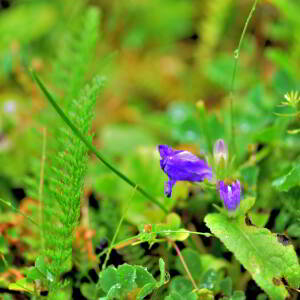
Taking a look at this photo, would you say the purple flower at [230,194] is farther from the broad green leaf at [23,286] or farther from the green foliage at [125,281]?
the broad green leaf at [23,286]

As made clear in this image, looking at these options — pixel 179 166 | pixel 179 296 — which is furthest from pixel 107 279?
pixel 179 166

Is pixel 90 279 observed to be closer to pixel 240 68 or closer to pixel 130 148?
pixel 130 148

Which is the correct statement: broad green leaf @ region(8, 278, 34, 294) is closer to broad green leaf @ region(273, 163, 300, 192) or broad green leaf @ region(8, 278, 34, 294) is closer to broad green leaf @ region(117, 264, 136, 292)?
broad green leaf @ region(117, 264, 136, 292)

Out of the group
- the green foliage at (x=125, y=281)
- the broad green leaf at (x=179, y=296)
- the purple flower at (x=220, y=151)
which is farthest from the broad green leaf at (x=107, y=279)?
the purple flower at (x=220, y=151)

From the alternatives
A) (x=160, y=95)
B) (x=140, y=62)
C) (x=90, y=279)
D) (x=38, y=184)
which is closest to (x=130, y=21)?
(x=140, y=62)

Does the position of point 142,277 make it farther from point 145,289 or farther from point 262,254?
point 262,254

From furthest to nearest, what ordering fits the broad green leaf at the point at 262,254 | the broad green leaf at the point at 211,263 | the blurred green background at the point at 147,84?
the blurred green background at the point at 147,84, the broad green leaf at the point at 211,263, the broad green leaf at the point at 262,254
